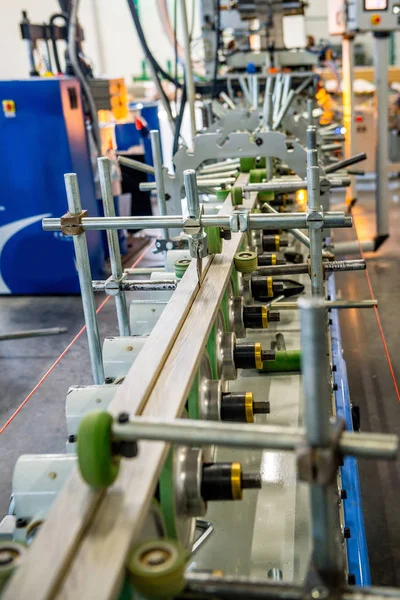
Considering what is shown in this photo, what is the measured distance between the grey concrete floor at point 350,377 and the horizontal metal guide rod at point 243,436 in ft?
5.36

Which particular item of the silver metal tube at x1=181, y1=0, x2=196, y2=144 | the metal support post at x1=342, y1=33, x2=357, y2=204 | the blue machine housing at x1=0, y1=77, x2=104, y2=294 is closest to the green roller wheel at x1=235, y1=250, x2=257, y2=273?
the silver metal tube at x1=181, y1=0, x2=196, y2=144

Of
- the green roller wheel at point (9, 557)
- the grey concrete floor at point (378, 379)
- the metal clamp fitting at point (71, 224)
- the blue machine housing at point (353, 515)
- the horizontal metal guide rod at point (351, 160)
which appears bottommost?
the grey concrete floor at point (378, 379)

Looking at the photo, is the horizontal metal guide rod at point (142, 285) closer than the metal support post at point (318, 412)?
No

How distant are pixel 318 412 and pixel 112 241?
4.68 feet

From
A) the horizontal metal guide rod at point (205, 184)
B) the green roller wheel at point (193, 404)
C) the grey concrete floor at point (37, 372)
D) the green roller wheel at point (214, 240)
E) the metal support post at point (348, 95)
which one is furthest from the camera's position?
the metal support post at point (348, 95)

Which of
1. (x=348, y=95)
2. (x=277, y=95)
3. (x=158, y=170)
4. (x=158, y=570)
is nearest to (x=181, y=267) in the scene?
(x=158, y=170)

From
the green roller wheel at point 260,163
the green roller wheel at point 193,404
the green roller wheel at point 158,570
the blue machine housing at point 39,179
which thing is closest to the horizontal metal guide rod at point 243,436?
the green roller wheel at point 158,570

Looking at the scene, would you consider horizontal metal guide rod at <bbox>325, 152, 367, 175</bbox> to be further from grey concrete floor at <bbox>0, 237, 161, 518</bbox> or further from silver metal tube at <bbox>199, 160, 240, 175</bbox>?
grey concrete floor at <bbox>0, 237, 161, 518</bbox>

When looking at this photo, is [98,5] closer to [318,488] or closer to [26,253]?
[26,253]

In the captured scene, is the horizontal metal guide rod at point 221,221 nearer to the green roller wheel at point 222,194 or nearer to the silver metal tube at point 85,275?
the silver metal tube at point 85,275

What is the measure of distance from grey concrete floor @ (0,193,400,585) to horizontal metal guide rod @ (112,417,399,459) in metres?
1.63

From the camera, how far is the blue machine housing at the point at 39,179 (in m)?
4.86

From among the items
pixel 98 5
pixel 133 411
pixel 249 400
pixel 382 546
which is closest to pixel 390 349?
pixel 382 546

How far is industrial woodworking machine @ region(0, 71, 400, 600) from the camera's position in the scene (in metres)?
0.89
